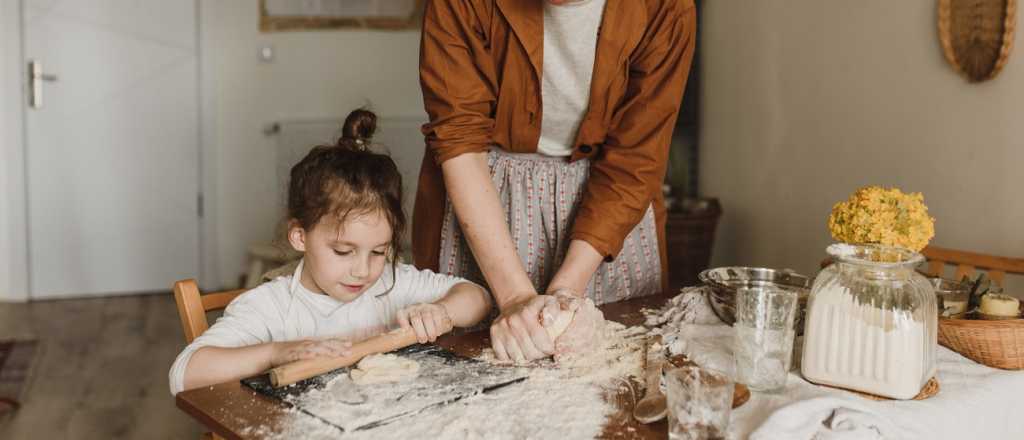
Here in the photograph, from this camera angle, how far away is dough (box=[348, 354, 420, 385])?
1188 millimetres

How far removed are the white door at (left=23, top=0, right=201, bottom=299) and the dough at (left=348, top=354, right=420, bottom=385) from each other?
4195mm

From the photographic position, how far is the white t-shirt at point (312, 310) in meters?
1.45

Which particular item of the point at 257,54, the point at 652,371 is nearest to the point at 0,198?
the point at 257,54

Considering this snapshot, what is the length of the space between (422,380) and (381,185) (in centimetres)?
49

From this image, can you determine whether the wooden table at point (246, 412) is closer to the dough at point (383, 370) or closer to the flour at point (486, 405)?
the flour at point (486, 405)

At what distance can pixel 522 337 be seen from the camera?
1.32 metres

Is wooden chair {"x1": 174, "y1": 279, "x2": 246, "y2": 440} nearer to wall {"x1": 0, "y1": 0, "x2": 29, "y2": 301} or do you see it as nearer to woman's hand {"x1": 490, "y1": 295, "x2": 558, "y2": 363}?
woman's hand {"x1": 490, "y1": 295, "x2": 558, "y2": 363}

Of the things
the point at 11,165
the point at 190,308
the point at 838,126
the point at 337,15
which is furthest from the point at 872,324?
the point at 11,165

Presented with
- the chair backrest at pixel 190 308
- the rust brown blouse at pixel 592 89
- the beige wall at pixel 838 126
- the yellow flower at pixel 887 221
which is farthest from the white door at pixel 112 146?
the yellow flower at pixel 887 221

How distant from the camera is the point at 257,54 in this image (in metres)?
5.09

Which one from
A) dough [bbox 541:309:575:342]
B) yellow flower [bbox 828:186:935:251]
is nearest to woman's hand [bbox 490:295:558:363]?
dough [bbox 541:309:575:342]

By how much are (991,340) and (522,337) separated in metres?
0.70

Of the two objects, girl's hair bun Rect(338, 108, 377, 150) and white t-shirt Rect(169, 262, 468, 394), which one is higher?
girl's hair bun Rect(338, 108, 377, 150)

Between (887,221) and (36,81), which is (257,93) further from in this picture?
(887,221)
